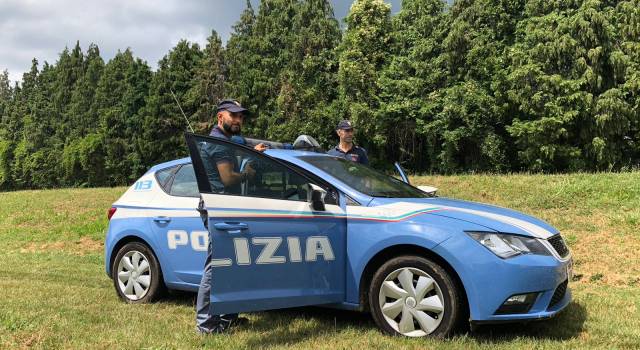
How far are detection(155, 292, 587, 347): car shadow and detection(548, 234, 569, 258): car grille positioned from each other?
658mm

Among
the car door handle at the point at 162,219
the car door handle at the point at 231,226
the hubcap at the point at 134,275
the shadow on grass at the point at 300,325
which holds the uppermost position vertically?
the car door handle at the point at 231,226

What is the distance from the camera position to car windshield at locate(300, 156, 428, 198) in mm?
4480

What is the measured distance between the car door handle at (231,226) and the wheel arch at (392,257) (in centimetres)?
104

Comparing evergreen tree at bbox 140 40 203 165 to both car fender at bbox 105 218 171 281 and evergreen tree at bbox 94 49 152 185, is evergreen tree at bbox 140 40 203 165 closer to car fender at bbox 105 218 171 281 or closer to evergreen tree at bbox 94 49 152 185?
evergreen tree at bbox 94 49 152 185

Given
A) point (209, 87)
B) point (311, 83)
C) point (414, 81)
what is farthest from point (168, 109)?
point (414, 81)

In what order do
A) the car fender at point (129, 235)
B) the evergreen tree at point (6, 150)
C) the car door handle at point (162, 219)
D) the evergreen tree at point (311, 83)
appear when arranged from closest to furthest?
1. the car door handle at point (162, 219)
2. the car fender at point (129, 235)
3. the evergreen tree at point (311, 83)
4. the evergreen tree at point (6, 150)

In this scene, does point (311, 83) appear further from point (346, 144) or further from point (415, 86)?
point (346, 144)

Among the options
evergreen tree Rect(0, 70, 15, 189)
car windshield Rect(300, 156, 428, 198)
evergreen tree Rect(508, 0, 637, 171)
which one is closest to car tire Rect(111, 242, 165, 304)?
car windshield Rect(300, 156, 428, 198)

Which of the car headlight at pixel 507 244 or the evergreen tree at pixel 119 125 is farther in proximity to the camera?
the evergreen tree at pixel 119 125

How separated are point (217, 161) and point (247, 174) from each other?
0.26 metres

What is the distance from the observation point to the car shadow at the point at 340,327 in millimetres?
4031

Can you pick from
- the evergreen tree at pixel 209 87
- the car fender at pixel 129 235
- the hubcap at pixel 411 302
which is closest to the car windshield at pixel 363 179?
the hubcap at pixel 411 302

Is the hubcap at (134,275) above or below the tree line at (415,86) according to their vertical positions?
below

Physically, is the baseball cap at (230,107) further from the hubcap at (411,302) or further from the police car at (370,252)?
the hubcap at (411,302)
